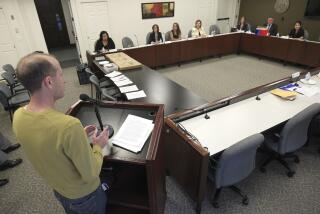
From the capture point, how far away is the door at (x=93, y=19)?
6.45m

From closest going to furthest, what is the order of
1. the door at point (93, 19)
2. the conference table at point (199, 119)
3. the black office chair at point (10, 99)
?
the conference table at point (199, 119) → the black office chair at point (10, 99) → the door at point (93, 19)

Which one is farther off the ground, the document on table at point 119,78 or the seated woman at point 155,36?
the seated woman at point 155,36

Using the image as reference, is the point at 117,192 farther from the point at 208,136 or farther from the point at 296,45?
the point at 296,45

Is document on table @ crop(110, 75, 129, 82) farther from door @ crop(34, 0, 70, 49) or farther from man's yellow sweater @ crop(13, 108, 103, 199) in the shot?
door @ crop(34, 0, 70, 49)

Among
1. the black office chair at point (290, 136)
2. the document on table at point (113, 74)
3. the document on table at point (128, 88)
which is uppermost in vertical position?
the document on table at point (113, 74)

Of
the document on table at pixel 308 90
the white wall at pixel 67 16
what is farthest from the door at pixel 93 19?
the document on table at pixel 308 90

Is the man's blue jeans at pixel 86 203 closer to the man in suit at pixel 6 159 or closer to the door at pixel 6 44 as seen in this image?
the man in suit at pixel 6 159

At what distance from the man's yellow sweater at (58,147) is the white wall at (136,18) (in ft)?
20.5

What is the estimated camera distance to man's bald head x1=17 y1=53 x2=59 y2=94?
0.92 m

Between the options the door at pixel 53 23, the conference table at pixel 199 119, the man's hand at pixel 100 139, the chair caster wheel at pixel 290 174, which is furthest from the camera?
the door at pixel 53 23

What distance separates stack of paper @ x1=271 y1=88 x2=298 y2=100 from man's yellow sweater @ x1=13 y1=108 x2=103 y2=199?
102 inches

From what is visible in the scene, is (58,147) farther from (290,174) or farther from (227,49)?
(227,49)

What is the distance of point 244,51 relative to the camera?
282 inches

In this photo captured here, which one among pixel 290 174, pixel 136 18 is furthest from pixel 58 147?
pixel 136 18
